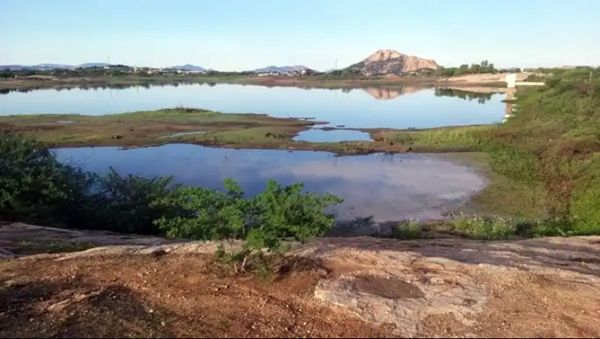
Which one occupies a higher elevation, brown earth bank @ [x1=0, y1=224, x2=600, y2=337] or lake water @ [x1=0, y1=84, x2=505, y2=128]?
brown earth bank @ [x1=0, y1=224, x2=600, y2=337]

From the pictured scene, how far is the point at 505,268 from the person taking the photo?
779 cm

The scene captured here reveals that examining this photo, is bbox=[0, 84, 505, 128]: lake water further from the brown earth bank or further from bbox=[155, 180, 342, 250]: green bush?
bbox=[155, 180, 342, 250]: green bush

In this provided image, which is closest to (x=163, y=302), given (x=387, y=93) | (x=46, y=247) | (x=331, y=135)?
(x=46, y=247)

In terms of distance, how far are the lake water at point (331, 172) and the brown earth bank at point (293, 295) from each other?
35.6 ft

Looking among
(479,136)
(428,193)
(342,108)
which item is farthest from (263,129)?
(342,108)

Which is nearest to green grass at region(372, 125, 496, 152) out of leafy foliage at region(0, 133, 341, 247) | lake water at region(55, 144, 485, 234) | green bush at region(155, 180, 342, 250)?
lake water at region(55, 144, 485, 234)

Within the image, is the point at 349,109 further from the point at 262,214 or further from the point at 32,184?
the point at 262,214

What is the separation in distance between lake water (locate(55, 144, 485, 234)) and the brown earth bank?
10.8 meters

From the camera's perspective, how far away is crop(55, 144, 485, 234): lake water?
20891 mm

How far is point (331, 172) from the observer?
26984 millimetres

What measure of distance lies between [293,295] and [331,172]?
20703 millimetres

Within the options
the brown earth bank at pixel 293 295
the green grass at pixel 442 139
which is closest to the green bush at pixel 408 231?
the brown earth bank at pixel 293 295

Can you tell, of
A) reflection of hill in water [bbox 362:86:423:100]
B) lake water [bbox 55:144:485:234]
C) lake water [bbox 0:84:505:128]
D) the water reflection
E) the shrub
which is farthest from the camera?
reflection of hill in water [bbox 362:86:423:100]

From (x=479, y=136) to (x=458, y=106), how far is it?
31.2 metres
